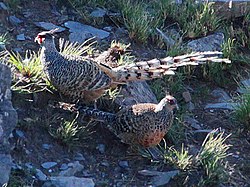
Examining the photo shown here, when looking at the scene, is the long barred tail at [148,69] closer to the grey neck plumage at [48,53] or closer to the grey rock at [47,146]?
the grey neck plumage at [48,53]

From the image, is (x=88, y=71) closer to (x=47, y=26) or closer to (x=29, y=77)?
(x=29, y=77)

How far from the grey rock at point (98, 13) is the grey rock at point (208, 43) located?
120 centimetres

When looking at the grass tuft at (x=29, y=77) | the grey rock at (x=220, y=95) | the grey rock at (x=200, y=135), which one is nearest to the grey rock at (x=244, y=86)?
the grey rock at (x=220, y=95)

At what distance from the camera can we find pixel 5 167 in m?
5.93

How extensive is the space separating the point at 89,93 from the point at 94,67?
275mm

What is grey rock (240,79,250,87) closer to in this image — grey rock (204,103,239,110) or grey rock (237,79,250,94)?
grey rock (237,79,250,94)

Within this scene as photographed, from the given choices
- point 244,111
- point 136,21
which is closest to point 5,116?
point 244,111

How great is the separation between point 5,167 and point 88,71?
169cm

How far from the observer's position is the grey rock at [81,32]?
29.2 ft

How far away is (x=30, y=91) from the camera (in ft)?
23.8

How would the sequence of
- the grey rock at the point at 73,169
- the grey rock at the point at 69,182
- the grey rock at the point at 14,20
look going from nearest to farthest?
the grey rock at the point at 69,182
the grey rock at the point at 73,169
the grey rock at the point at 14,20

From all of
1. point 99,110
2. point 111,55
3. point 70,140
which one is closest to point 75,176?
point 70,140

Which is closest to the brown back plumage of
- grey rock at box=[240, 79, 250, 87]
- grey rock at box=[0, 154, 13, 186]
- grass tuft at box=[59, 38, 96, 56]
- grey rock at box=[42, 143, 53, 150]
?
grey rock at box=[42, 143, 53, 150]

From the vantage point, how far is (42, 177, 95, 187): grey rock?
6.20m
